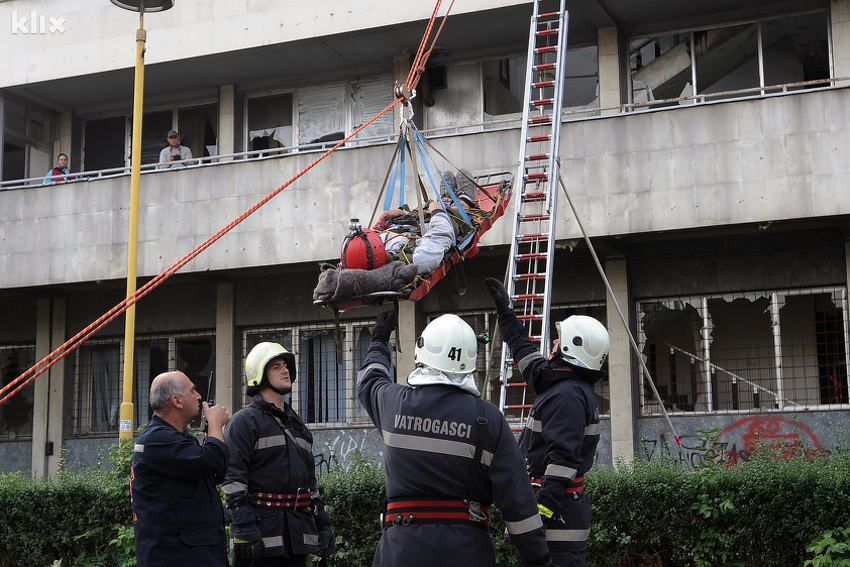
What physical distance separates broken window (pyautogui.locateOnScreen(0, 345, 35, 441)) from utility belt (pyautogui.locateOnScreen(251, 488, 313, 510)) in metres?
16.1

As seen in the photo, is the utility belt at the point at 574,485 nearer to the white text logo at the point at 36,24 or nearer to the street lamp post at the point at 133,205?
the street lamp post at the point at 133,205

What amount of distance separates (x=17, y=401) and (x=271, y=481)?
16659mm

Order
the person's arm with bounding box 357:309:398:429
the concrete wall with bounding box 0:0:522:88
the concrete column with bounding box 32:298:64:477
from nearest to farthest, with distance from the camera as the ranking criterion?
the person's arm with bounding box 357:309:398:429, the concrete wall with bounding box 0:0:522:88, the concrete column with bounding box 32:298:64:477

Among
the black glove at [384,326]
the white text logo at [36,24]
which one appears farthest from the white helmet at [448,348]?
the white text logo at [36,24]

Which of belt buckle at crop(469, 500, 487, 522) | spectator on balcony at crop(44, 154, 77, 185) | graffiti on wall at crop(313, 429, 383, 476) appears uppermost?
spectator on balcony at crop(44, 154, 77, 185)

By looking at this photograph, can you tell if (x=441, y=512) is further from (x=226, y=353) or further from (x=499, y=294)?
(x=226, y=353)

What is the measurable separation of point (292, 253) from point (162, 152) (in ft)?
13.5

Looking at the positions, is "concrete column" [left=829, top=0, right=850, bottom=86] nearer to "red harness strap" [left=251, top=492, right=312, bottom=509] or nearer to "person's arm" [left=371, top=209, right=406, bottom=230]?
"person's arm" [left=371, top=209, right=406, bottom=230]

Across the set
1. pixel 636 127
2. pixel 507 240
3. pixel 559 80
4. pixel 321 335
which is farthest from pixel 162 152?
pixel 559 80

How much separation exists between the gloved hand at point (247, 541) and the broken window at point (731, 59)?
1179 centimetres

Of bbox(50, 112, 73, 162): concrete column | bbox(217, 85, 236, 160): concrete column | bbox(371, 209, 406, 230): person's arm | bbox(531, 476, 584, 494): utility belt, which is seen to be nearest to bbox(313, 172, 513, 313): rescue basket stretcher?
bbox(371, 209, 406, 230): person's arm

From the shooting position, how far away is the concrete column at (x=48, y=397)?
834 inches

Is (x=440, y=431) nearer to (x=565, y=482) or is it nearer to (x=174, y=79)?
(x=565, y=482)

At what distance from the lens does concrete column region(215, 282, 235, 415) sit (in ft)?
65.5
